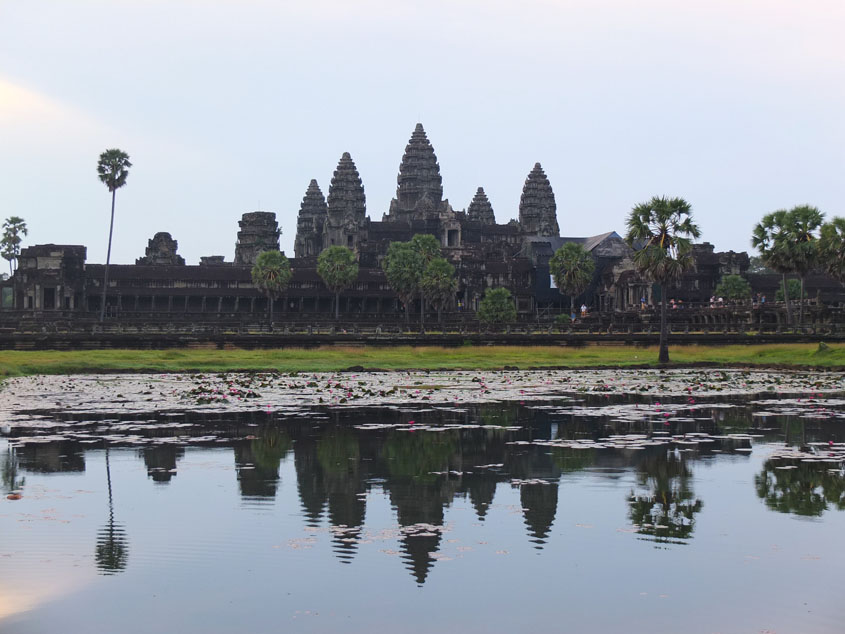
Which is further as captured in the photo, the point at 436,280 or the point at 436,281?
the point at 436,280

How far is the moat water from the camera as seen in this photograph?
33.1 ft

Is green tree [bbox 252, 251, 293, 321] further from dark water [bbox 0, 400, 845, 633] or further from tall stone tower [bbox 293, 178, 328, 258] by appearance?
dark water [bbox 0, 400, 845, 633]

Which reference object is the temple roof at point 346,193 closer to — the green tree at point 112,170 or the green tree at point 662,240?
the green tree at point 112,170

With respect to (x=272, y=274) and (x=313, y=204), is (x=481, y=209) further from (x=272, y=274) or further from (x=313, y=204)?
(x=272, y=274)

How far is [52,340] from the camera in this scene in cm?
6500

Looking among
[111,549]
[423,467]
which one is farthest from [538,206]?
[111,549]

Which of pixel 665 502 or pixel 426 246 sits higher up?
pixel 426 246

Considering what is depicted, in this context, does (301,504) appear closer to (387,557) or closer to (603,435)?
(387,557)

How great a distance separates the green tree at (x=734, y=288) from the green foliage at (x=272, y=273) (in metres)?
49.7

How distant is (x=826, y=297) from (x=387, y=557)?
128 meters

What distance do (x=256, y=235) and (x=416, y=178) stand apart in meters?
28.5

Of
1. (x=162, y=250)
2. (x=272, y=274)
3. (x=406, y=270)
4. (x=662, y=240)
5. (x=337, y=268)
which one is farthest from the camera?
(x=162, y=250)

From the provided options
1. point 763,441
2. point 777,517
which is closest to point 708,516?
point 777,517

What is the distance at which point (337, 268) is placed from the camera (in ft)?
390
